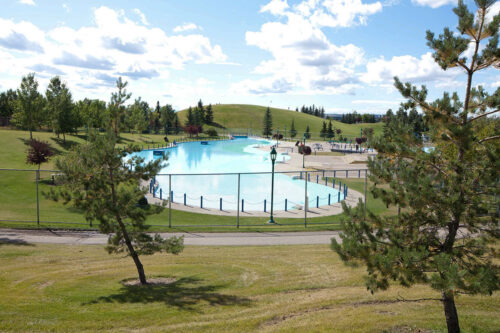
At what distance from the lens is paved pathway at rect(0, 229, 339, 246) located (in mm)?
15852

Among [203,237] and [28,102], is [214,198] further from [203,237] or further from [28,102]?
[28,102]

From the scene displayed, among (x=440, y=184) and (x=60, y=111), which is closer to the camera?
(x=440, y=184)

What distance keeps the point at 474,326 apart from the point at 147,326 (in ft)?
19.9

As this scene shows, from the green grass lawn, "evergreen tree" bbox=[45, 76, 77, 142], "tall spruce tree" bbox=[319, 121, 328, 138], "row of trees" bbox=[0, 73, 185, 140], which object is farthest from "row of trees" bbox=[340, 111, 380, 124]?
the green grass lawn

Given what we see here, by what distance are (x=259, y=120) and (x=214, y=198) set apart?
136 m

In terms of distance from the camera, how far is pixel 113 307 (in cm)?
848

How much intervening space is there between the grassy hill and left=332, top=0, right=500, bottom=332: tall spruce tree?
13374 cm

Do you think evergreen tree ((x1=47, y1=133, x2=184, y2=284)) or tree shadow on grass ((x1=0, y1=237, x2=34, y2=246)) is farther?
tree shadow on grass ((x1=0, y1=237, x2=34, y2=246))

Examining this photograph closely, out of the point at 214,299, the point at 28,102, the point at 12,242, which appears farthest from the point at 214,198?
the point at 28,102

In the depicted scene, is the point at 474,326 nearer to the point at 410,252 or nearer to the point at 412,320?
the point at 412,320

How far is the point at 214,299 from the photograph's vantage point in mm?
9156

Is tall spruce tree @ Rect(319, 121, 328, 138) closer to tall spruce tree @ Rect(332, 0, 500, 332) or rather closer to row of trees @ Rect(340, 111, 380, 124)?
row of trees @ Rect(340, 111, 380, 124)

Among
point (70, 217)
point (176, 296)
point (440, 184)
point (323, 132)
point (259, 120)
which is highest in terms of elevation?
point (259, 120)

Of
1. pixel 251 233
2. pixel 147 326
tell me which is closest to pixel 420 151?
pixel 147 326
